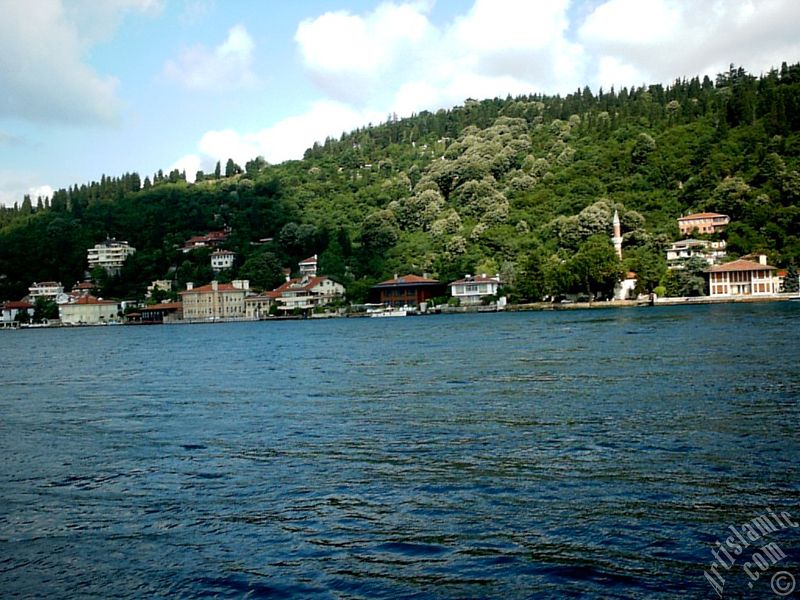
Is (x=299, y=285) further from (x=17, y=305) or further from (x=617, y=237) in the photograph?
(x=17, y=305)

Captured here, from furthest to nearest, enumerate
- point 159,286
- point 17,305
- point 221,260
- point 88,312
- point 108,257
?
point 108,257, point 221,260, point 159,286, point 17,305, point 88,312

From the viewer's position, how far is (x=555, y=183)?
103875 mm

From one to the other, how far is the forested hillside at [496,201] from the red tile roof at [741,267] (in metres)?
4.04

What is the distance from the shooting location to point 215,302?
350 ft

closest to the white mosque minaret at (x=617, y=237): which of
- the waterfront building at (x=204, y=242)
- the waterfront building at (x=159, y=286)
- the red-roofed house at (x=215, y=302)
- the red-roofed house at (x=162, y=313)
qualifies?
the red-roofed house at (x=215, y=302)

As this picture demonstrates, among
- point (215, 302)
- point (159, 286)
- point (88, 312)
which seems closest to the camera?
point (215, 302)

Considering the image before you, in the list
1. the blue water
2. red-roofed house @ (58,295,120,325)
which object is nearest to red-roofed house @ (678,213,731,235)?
the blue water

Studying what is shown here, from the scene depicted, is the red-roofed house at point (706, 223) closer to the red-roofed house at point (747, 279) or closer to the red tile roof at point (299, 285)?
the red-roofed house at point (747, 279)

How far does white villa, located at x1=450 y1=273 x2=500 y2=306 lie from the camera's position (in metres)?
87.8

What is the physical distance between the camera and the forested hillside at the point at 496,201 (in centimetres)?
8162

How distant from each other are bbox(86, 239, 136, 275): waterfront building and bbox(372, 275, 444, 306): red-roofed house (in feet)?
173

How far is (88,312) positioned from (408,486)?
369 ft

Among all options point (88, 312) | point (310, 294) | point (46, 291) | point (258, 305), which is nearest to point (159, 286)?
point (88, 312)

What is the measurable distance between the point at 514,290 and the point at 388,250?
27418mm
